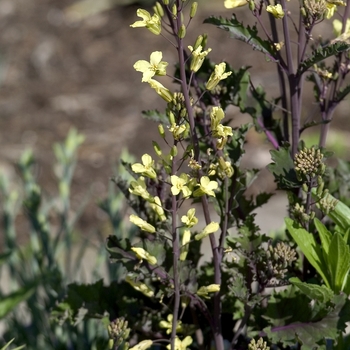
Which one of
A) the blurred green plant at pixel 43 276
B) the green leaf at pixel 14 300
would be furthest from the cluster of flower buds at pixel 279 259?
the green leaf at pixel 14 300

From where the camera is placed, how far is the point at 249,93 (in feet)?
5.48

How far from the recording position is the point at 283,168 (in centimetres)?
143

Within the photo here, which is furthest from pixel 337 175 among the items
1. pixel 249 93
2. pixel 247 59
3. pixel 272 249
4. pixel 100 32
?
pixel 100 32

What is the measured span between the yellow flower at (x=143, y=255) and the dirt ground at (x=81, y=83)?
2.84 meters

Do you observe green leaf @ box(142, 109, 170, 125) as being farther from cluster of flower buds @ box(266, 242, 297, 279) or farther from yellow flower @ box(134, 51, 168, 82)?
cluster of flower buds @ box(266, 242, 297, 279)

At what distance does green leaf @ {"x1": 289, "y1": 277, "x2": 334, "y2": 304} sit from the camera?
1.28 meters

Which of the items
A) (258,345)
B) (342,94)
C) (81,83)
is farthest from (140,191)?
(81,83)

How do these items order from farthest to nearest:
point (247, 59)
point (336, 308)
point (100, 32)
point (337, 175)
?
point (100, 32) < point (247, 59) < point (337, 175) < point (336, 308)

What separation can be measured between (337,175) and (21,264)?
1164 mm

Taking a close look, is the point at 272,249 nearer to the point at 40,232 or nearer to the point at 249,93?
the point at 249,93

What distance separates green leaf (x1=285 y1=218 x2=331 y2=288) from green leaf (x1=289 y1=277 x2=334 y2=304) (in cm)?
9

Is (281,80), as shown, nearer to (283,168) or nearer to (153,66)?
(283,168)

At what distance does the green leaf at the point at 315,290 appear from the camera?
1282 mm

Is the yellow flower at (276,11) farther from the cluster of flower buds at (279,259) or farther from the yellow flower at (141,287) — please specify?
the yellow flower at (141,287)
